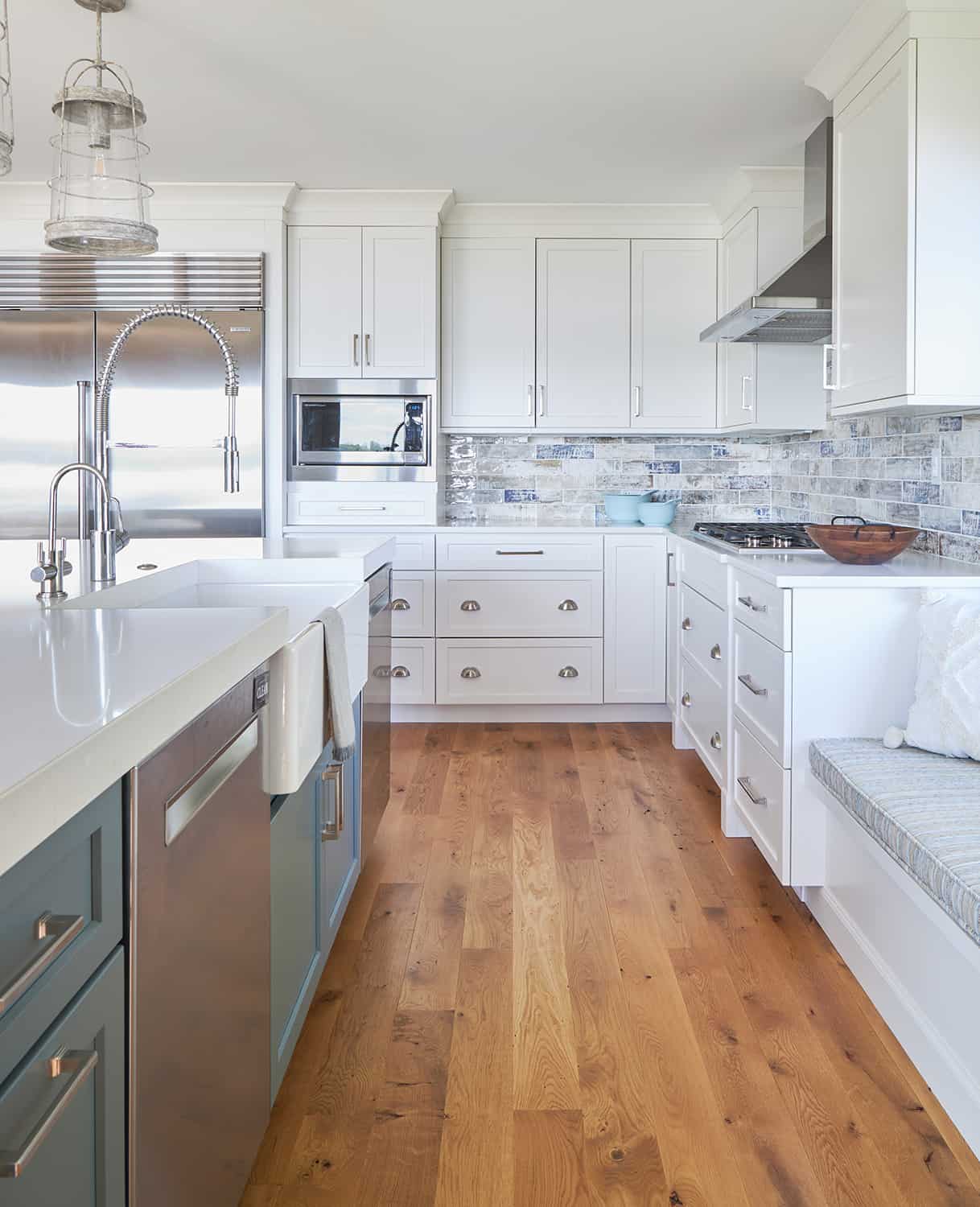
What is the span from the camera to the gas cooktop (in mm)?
3170

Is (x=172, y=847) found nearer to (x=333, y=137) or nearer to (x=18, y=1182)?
(x=18, y=1182)

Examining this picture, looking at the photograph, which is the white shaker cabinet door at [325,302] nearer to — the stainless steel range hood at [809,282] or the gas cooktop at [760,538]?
the stainless steel range hood at [809,282]

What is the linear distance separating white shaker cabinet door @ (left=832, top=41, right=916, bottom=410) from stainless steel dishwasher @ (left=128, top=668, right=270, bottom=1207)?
198cm

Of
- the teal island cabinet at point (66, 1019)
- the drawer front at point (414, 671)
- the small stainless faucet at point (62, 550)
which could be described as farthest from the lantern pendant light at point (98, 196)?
the drawer front at point (414, 671)

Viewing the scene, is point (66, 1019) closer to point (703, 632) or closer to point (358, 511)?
point (703, 632)

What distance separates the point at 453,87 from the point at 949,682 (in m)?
2.45

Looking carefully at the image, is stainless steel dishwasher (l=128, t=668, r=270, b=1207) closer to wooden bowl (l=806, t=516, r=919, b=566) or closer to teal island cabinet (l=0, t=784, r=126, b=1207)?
teal island cabinet (l=0, t=784, r=126, b=1207)

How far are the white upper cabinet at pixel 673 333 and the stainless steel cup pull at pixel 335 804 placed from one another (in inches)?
125

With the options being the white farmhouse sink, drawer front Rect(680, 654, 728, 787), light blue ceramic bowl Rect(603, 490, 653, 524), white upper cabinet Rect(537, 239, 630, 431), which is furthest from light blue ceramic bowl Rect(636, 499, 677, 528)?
the white farmhouse sink

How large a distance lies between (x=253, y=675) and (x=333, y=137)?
305 cm

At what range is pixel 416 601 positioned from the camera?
15.0 ft

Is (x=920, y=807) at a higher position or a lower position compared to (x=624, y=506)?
lower

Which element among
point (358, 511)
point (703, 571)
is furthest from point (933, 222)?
point (358, 511)

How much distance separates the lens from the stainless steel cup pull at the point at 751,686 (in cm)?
274
